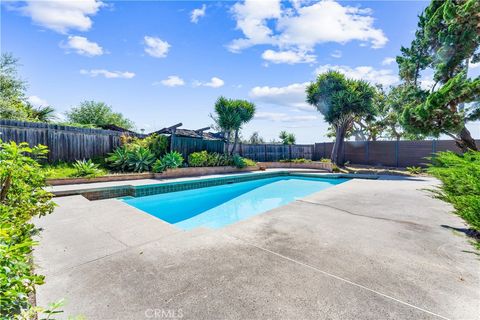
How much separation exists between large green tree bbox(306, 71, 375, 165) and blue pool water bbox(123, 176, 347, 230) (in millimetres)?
5287

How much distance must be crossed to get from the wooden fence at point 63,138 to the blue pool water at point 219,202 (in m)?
4.14

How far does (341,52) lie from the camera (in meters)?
9.57

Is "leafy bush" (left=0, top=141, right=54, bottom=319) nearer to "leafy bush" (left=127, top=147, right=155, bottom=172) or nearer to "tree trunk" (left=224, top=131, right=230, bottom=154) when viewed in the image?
"leafy bush" (left=127, top=147, right=155, bottom=172)

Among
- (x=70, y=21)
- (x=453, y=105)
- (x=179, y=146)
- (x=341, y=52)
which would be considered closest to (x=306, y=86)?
(x=341, y=52)

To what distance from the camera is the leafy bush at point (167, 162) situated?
29.4 feet

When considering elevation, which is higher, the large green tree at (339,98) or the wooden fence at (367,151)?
the large green tree at (339,98)

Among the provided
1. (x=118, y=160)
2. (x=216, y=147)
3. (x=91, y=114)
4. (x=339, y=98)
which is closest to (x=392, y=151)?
(x=339, y=98)

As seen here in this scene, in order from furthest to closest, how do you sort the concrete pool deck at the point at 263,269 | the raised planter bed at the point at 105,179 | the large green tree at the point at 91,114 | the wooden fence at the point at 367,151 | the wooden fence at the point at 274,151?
the large green tree at the point at 91,114
the wooden fence at the point at 274,151
the wooden fence at the point at 367,151
the raised planter bed at the point at 105,179
the concrete pool deck at the point at 263,269

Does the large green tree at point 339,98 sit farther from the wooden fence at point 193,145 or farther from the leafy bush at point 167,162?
the leafy bush at point 167,162

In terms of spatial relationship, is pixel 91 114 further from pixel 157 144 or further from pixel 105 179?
pixel 105 179

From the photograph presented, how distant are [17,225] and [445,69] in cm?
1296

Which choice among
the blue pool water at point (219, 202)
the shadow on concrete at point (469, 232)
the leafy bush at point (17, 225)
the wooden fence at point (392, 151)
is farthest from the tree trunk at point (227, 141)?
the leafy bush at point (17, 225)

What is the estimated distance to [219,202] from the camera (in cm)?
686

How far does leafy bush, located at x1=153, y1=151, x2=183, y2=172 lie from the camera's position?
29.4ft
